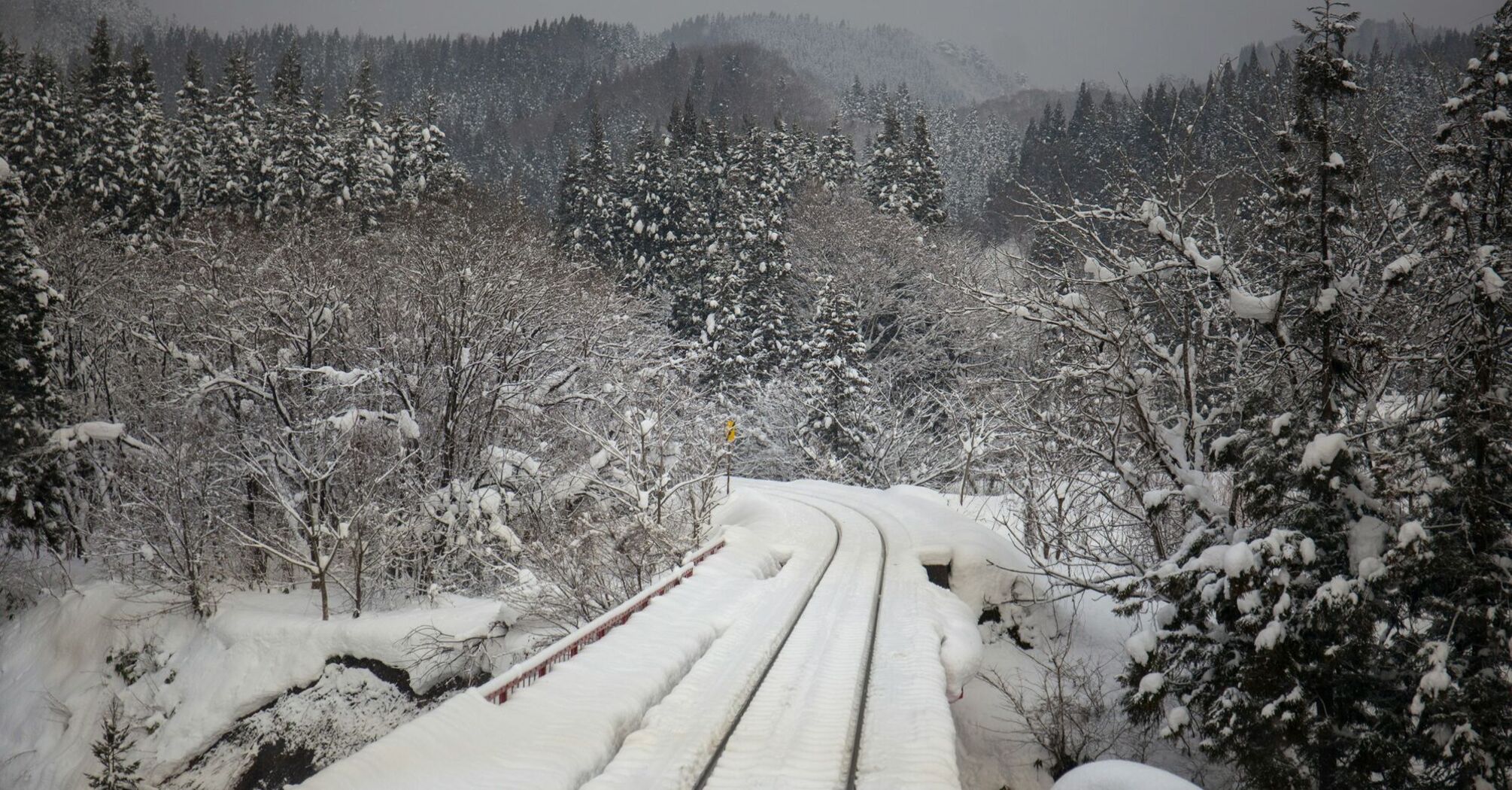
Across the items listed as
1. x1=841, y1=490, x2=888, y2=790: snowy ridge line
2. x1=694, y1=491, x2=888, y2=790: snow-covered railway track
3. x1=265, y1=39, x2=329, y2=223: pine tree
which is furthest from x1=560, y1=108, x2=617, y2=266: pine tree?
x1=694, y1=491, x2=888, y2=790: snow-covered railway track

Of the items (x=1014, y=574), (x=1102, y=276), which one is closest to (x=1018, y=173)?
(x=1014, y=574)

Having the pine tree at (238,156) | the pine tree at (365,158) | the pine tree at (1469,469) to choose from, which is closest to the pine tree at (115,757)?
the pine tree at (1469,469)

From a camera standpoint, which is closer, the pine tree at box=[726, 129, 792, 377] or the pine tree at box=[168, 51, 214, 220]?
the pine tree at box=[168, 51, 214, 220]

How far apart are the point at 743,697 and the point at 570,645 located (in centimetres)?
251

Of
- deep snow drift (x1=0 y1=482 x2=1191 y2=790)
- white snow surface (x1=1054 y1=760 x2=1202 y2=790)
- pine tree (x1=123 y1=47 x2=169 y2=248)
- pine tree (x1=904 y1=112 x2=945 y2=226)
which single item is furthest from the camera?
pine tree (x1=904 y1=112 x2=945 y2=226)

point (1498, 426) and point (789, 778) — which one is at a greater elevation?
point (1498, 426)

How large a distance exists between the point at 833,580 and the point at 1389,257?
37.1 feet

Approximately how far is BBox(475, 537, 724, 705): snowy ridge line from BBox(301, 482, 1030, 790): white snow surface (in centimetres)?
19

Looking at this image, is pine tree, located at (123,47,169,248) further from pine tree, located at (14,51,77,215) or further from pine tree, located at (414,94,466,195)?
pine tree, located at (414,94,466,195)

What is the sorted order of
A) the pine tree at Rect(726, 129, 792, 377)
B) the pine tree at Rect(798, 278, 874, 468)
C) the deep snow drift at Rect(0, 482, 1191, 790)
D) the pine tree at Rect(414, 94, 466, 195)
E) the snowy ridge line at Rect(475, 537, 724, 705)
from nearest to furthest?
the deep snow drift at Rect(0, 482, 1191, 790) < the snowy ridge line at Rect(475, 537, 724, 705) < the pine tree at Rect(798, 278, 874, 468) < the pine tree at Rect(414, 94, 466, 195) < the pine tree at Rect(726, 129, 792, 377)

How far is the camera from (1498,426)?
23.9ft

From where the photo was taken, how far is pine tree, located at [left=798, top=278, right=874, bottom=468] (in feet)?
119

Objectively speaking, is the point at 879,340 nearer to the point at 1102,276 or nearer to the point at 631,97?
the point at 1102,276

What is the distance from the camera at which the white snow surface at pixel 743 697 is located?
7.35 metres
